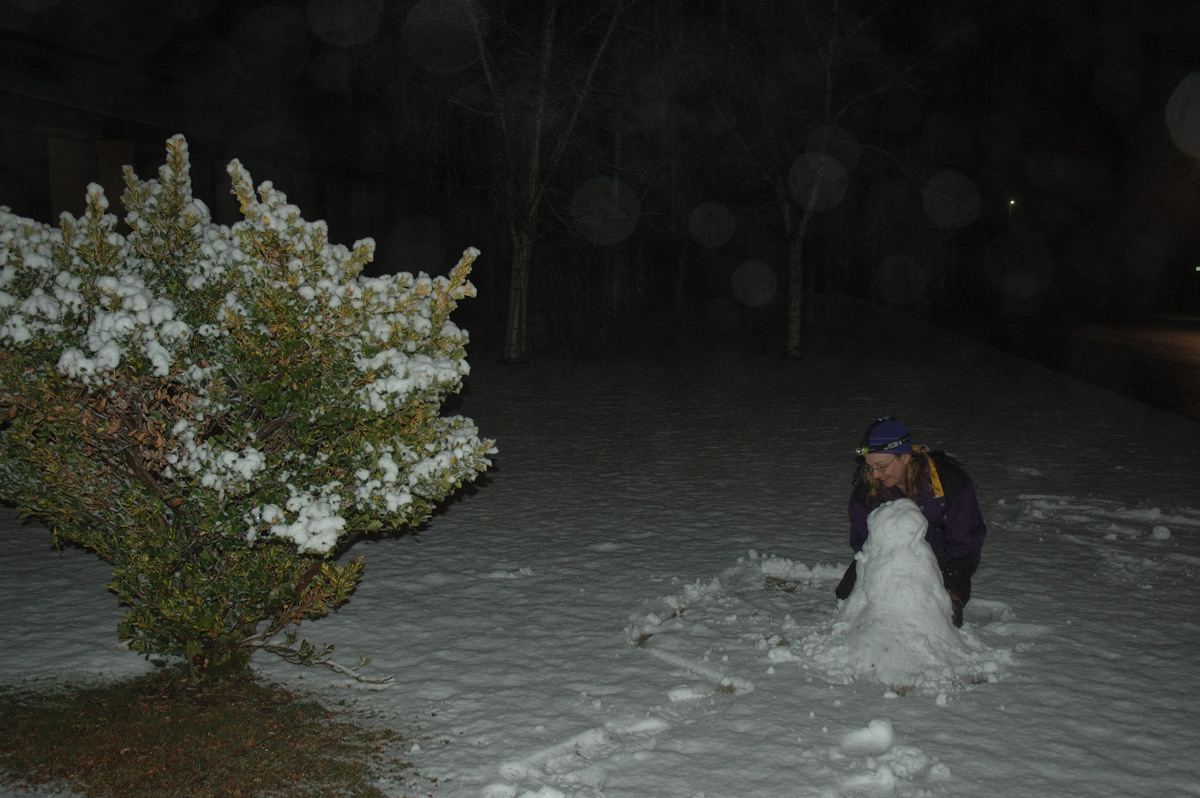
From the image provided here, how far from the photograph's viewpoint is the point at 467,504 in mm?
8148

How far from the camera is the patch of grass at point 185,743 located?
12.0ft

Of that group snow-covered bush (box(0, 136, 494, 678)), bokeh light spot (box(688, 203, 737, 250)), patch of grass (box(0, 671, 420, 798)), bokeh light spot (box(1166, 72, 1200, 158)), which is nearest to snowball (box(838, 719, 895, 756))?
patch of grass (box(0, 671, 420, 798))

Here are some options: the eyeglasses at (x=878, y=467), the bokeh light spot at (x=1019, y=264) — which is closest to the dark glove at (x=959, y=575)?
the eyeglasses at (x=878, y=467)

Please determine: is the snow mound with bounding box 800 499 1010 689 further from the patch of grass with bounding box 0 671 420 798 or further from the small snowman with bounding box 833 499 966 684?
the patch of grass with bounding box 0 671 420 798

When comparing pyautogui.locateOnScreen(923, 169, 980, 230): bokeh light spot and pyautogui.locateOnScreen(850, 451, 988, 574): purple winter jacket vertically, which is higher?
pyautogui.locateOnScreen(923, 169, 980, 230): bokeh light spot

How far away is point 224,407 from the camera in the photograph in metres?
4.04

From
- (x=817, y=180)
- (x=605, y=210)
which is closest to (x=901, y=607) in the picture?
(x=605, y=210)

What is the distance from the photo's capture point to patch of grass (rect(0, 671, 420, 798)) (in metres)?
3.66

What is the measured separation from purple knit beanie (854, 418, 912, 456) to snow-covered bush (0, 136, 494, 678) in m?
1.97

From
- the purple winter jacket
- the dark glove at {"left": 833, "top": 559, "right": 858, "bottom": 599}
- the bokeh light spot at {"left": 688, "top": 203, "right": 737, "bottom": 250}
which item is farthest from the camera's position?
the bokeh light spot at {"left": 688, "top": 203, "right": 737, "bottom": 250}

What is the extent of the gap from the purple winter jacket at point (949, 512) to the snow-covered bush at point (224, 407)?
87.0 inches

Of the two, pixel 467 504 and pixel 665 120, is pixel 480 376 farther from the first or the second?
pixel 467 504

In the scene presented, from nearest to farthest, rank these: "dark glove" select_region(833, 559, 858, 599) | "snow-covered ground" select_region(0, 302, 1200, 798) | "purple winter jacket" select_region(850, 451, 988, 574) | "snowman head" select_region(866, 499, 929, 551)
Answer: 1. "snow-covered ground" select_region(0, 302, 1200, 798)
2. "snowman head" select_region(866, 499, 929, 551)
3. "purple winter jacket" select_region(850, 451, 988, 574)
4. "dark glove" select_region(833, 559, 858, 599)

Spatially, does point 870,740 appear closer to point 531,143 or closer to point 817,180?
point 531,143
